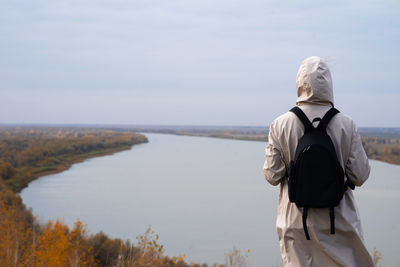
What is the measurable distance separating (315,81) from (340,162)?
285mm

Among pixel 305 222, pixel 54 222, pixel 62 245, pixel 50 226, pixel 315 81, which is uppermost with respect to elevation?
pixel 315 81

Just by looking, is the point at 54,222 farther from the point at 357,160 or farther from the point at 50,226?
the point at 357,160

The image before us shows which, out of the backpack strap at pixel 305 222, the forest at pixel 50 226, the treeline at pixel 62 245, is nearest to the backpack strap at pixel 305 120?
the backpack strap at pixel 305 222

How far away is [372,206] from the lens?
472 inches

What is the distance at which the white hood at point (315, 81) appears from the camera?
138 cm

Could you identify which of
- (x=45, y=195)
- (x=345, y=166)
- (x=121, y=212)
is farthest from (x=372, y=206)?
(x=345, y=166)

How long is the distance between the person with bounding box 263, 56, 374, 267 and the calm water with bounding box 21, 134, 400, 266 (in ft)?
18.1

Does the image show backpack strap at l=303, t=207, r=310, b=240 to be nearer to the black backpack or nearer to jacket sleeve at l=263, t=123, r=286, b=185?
the black backpack

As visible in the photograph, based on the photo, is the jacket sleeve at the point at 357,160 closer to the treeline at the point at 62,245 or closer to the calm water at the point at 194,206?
the treeline at the point at 62,245

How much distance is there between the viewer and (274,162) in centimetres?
141

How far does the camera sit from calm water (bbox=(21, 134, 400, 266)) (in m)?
8.38

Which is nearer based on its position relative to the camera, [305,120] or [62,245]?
[305,120]

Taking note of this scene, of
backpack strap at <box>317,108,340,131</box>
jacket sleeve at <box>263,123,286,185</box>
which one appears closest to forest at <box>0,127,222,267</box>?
jacket sleeve at <box>263,123,286,185</box>

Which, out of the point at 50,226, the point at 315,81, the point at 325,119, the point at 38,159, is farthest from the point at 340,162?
the point at 38,159
